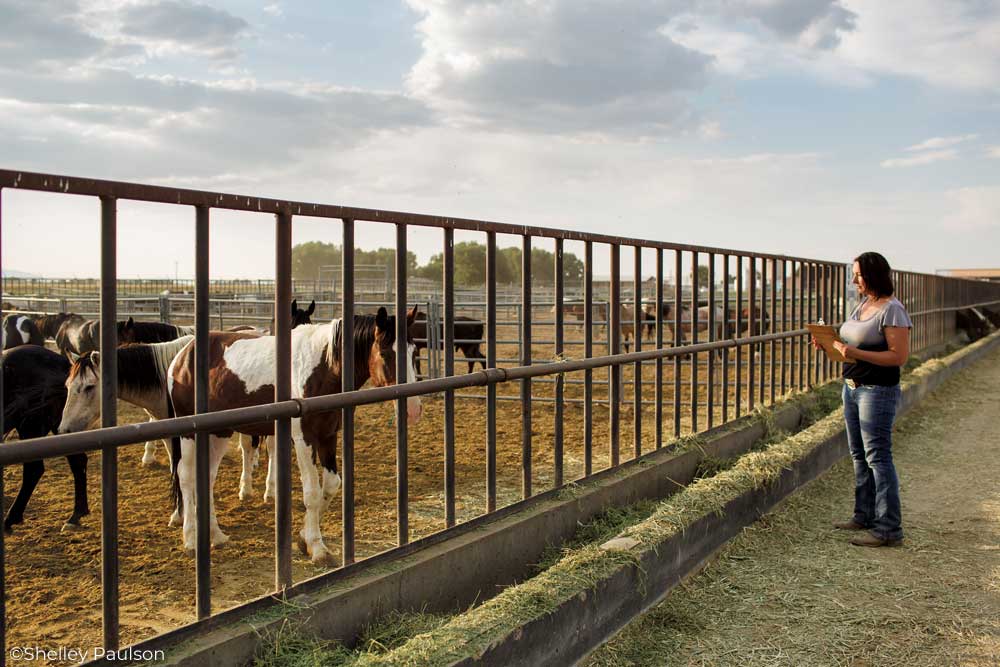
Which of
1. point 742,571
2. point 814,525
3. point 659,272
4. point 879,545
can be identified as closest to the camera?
point 742,571

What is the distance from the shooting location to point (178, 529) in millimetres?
5027

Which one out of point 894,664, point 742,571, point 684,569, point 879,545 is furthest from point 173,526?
point 879,545

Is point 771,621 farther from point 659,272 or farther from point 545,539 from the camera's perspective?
point 659,272

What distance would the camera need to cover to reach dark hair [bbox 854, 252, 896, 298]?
4.96 metres

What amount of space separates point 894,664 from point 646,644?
3.41ft

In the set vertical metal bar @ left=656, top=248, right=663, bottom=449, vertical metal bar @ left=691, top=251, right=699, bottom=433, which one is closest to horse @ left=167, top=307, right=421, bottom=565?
vertical metal bar @ left=656, top=248, right=663, bottom=449

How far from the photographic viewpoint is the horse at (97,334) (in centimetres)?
769

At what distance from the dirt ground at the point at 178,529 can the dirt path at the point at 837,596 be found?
4.13 ft

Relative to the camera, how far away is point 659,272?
574 cm

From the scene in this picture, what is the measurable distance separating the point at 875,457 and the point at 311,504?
11.7 ft

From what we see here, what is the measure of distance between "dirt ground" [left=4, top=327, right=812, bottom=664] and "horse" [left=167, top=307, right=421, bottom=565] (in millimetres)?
278

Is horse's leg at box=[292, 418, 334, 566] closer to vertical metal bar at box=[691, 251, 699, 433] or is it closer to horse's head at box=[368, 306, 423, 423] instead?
horse's head at box=[368, 306, 423, 423]

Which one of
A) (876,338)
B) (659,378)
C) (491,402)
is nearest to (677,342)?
(659,378)

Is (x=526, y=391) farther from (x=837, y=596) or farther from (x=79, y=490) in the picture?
(x=79, y=490)
